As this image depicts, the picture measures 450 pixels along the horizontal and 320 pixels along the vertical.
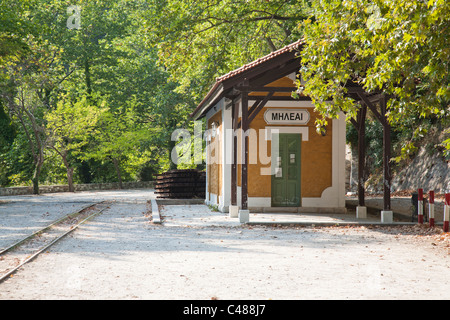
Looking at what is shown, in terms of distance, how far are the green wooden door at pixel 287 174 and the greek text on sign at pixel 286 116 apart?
19.3 inches

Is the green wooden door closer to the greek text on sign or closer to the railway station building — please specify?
the railway station building

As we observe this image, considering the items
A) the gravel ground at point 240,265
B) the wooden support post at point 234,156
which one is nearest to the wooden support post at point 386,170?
the gravel ground at point 240,265

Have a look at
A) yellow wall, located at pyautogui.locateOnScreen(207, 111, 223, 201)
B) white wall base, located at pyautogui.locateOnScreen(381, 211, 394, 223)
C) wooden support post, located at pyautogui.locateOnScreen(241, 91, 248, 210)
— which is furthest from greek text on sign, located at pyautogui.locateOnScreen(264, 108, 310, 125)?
white wall base, located at pyautogui.locateOnScreen(381, 211, 394, 223)

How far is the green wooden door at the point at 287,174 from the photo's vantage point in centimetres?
1811

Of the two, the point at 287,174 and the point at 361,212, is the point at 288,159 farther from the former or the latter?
the point at 361,212

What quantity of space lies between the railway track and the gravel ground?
21cm

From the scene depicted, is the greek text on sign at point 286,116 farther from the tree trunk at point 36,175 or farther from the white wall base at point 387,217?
the tree trunk at point 36,175

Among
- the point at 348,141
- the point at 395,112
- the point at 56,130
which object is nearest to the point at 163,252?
the point at 395,112

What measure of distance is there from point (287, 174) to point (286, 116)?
6.15ft

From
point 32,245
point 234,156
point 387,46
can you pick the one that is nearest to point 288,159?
point 234,156

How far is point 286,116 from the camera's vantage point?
1797cm

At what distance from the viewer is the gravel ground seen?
6.50 metres
